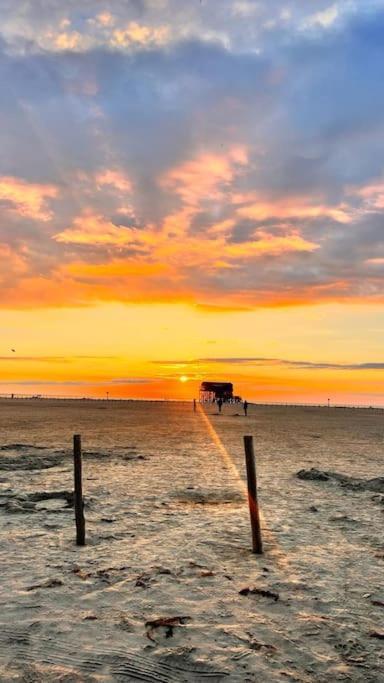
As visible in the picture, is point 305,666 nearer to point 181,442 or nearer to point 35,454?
point 35,454

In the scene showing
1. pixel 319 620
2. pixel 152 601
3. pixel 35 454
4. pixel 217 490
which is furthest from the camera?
pixel 35 454

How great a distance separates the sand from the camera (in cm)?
541

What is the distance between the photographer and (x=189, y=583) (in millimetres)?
7617

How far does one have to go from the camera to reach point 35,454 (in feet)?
72.2

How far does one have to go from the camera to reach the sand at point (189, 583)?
17.7ft

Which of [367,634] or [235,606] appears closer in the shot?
[367,634]

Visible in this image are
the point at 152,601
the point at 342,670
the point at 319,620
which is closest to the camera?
the point at 342,670

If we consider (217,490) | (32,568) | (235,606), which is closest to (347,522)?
(217,490)

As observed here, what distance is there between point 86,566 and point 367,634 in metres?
4.55

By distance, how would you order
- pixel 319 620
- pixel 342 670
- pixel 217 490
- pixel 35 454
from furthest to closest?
pixel 35 454 < pixel 217 490 < pixel 319 620 < pixel 342 670

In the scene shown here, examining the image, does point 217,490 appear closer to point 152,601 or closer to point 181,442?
point 152,601

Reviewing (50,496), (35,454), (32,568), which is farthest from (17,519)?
(35,454)

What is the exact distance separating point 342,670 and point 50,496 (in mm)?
9876

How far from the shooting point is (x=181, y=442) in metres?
28.7
